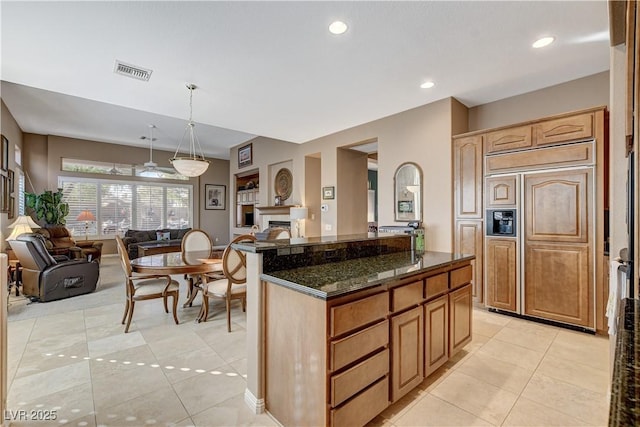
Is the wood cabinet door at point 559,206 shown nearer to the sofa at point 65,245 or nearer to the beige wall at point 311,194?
the beige wall at point 311,194

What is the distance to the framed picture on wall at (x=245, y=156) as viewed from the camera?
8.06 metres

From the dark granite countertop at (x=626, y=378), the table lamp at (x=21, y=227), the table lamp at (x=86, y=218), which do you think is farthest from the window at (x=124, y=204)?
the dark granite countertop at (x=626, y=378)

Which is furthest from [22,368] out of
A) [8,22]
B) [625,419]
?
[625,419]

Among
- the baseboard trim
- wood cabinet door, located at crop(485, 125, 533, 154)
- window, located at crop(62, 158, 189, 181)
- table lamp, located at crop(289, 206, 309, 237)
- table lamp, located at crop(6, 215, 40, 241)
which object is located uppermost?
window, located at crop(62, 158, 189, 181)

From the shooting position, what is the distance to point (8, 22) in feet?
7.52

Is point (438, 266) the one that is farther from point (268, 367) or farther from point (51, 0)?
point (51, 0)

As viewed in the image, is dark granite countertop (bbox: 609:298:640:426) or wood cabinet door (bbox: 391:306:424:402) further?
wood cabinet door (bbox: 391:306:424:402)

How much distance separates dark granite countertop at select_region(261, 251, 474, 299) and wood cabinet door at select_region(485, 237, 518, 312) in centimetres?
144

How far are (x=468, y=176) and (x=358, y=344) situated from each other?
3.07m

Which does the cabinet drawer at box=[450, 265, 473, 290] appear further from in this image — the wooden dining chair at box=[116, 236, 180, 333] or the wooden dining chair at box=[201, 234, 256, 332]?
the wooden dining chair at box=[116, 236, 180, 333]

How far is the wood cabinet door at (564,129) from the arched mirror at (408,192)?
1471 mm

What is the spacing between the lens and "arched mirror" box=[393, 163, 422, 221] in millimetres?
4348

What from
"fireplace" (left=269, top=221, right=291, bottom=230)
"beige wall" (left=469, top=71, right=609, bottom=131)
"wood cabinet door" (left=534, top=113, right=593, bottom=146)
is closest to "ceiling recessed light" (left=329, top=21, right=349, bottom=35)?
"wood cabinet door" (left=534, top=113, right=593, bottom=146)

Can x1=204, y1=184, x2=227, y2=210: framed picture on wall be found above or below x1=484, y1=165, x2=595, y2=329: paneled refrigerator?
above
